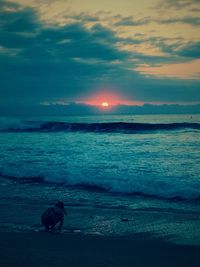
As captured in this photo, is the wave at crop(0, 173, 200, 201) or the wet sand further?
the wave at crop(0, 173, 200, 201)

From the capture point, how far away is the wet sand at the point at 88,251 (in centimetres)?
483

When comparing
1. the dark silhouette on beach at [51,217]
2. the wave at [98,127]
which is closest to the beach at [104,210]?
the dark silhouette on beach at [51,217]

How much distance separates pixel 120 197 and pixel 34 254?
5240mm

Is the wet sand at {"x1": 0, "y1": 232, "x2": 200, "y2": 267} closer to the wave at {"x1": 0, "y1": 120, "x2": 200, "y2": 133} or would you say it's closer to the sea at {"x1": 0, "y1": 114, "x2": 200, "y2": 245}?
the sea at {"x1": 0, "y1": 114, "x2": 200, "y2": 245}

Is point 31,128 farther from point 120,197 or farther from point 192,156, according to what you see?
point 120,197

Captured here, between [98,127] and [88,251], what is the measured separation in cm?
3853

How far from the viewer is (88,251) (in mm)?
5406

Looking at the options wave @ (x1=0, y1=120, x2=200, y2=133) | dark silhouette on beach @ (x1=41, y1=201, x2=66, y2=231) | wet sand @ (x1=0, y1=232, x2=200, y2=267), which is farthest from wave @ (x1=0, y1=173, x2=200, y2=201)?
wave @ (x1=0, y1=120, x2=200, y2=133)

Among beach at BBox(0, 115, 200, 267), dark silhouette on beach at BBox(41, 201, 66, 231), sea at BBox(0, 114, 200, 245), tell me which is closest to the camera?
beach at BBox(0, 115, 200, 267)

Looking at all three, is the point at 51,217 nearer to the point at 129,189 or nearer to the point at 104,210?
the point at 104,210

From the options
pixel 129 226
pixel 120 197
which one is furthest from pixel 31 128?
pixel 129 226

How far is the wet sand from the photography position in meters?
4.83

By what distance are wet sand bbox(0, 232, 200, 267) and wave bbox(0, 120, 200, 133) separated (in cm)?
3335

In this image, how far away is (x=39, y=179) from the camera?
1331 centimetres
